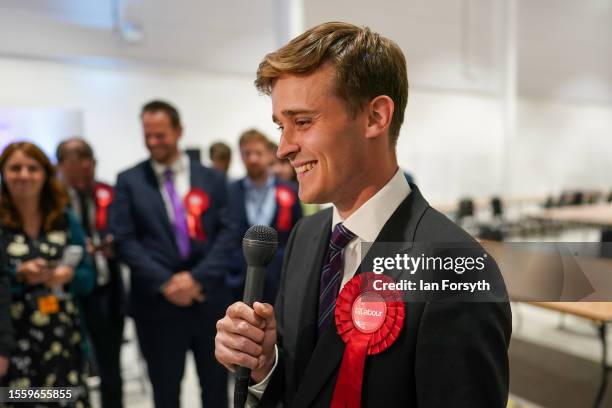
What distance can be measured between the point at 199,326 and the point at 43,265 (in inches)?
30.2

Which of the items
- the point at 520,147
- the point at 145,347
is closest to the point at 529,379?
the point at 145,347

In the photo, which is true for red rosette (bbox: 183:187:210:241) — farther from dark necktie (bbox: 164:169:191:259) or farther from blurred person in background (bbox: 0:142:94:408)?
blurred person in background (bbox: 0:142:94:408)

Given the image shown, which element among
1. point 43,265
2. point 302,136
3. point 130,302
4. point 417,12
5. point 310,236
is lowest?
point 130,302

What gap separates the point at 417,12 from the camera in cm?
704

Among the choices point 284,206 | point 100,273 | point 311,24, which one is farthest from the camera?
point 311,24

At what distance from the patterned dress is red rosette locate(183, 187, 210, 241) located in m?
0.55

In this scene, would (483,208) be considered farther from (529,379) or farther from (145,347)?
(145,347)

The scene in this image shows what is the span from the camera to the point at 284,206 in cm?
297

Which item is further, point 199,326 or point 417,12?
point 417,12

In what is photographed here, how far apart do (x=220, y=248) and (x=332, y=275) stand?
154cm

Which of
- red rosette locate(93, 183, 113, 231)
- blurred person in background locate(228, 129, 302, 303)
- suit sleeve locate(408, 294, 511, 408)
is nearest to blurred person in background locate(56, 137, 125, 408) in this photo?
red rosette locate(93, 183, 113, 231)

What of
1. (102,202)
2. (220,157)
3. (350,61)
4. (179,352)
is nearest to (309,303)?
(350,61)

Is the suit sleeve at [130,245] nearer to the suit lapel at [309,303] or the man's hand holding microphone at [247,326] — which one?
the suit lapel at [309,303]

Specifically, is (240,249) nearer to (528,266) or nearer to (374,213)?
(374,213)
